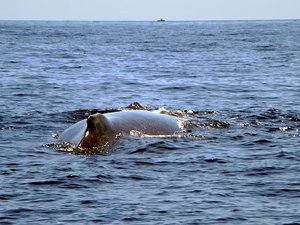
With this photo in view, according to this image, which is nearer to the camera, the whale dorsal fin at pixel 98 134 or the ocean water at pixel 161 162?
the ocean water at pixel 161 162

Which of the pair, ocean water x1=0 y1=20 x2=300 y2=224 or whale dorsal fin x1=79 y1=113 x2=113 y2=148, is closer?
ocean water x1=0 y1=20 x2=300 y2=224

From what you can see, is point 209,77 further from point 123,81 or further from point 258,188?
point 258,188

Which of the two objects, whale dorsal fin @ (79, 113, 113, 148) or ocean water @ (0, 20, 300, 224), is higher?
whale dorsal fin @ (79, 113, 113, 148)

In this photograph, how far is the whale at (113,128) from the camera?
12117 millimetres

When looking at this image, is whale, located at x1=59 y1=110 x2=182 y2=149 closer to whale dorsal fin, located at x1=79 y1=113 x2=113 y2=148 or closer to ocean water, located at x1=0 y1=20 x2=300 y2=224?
whale dorsal fin, located at x1=79 y1=113 x2=113 y2=148

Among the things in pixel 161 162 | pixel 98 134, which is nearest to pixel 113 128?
pixel 98 134

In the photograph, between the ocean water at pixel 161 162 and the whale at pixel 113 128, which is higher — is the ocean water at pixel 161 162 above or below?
below

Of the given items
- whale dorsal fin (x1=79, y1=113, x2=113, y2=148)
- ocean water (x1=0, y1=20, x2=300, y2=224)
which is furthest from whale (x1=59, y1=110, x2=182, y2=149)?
ocean water (x1=0, y1=20, x2=300, y2=224)

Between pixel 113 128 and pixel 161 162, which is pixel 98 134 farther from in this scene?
pixel 161 162

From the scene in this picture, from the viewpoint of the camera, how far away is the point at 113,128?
12727 mm

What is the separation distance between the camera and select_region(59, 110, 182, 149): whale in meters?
12.1

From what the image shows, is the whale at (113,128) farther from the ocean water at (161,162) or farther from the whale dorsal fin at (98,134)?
the ocean water at (161,162)

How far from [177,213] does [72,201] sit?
1421 mm

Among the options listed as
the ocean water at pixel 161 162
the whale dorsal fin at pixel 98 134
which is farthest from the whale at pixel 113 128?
the ocean water at pixel 161 162
